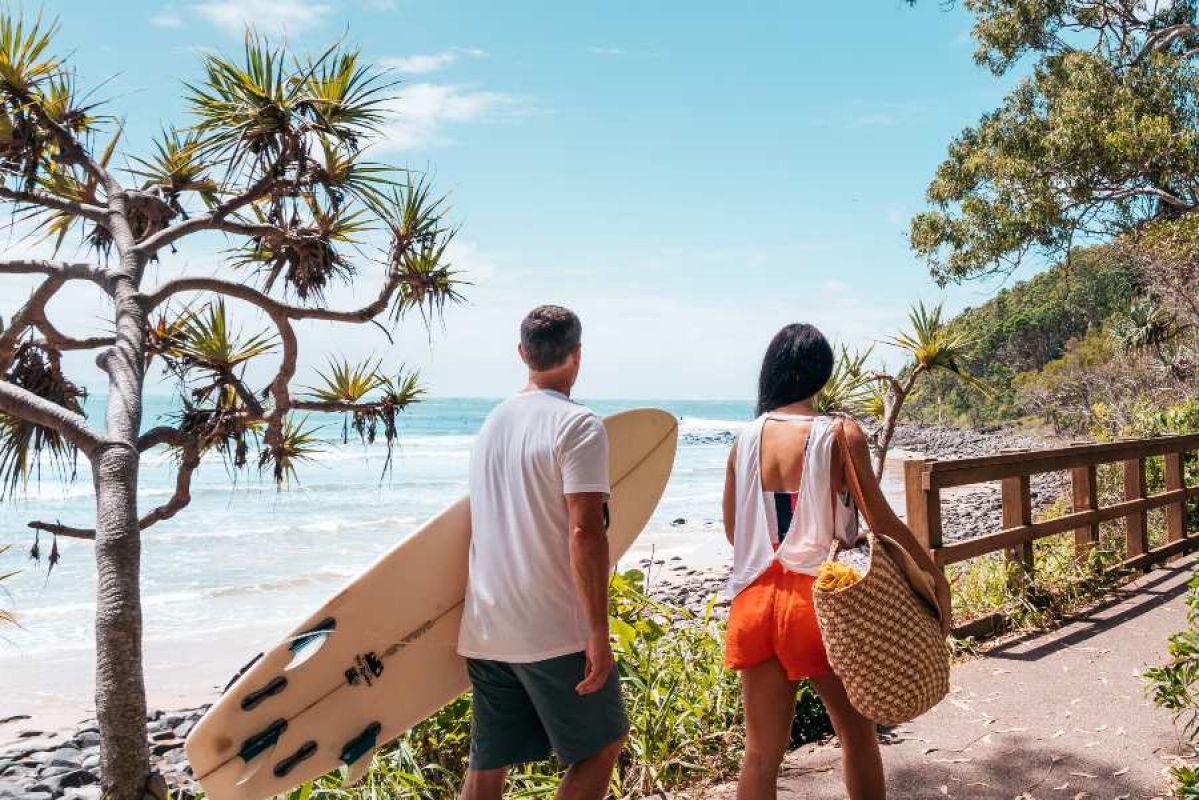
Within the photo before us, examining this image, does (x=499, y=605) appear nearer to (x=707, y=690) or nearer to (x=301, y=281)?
(x=707, y=690)

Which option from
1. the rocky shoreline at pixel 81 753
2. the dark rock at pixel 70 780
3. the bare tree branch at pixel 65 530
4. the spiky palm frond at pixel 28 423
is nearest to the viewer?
the bare tree branch at pixel 65 530

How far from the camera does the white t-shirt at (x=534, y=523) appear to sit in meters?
2.21

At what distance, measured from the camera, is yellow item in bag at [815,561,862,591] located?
2158mm

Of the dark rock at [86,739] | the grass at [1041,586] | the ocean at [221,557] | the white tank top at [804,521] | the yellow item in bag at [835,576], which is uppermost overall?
the white tank top at [804,521]

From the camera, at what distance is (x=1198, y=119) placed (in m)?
14.6

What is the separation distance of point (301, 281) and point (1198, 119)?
49.3ft

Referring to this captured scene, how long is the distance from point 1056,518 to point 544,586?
15.9 ft

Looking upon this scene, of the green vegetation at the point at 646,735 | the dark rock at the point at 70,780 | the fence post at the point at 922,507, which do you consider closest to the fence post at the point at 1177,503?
the fence post at the point at 922,507

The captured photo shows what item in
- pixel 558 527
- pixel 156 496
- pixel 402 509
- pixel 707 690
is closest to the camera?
pixel 558 527

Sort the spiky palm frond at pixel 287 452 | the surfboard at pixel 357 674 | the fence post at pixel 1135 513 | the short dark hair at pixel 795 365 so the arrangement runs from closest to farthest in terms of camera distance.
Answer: the short dark hair at pixel 795 365, the surfboard at pixel 357 674, the spiky palm frond at pixel 287 452, the fence post at pixel 1135 513

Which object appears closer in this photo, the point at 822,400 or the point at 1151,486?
the point at 822,400

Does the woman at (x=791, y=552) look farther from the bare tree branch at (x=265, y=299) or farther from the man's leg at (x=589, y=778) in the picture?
the bare tree branch at (x=265, y=299)

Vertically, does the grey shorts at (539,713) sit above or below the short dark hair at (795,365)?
below

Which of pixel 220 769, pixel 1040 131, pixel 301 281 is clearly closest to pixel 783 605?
pixel 220 769
